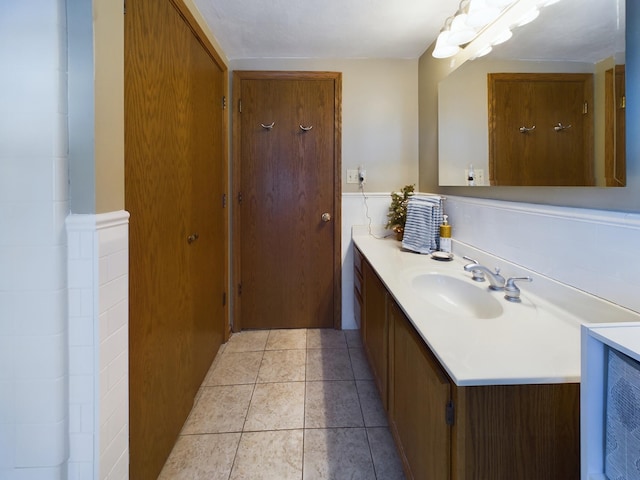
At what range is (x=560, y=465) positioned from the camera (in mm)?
687

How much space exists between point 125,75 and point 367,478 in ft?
5.73

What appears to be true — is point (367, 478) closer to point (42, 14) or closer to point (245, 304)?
point (245, 304)

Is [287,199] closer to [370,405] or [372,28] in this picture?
[372,28]

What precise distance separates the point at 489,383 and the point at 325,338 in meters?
1.88

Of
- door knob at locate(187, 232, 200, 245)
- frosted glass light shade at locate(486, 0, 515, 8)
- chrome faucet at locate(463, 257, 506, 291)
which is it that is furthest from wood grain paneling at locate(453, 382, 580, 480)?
frosted glass light shade at locate(486, 0, 515, 8)

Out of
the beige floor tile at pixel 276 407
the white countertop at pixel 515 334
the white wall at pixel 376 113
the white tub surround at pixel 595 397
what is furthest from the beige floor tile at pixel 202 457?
the white wall at pixel 376 113

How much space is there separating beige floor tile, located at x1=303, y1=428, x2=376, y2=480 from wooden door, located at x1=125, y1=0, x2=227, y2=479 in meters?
0.64

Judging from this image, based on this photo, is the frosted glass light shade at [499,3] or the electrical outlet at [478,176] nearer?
the frosted glass light shade at [499,3]

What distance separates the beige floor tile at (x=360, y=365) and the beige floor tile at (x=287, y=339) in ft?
1.23

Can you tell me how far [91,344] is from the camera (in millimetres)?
864

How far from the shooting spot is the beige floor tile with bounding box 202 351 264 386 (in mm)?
1944

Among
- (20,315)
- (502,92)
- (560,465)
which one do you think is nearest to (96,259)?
(20,315)

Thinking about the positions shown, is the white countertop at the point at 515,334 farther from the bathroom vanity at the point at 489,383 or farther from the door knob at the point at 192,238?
the door knob at the point at 192,238

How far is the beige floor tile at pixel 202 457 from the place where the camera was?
131 centimetres
